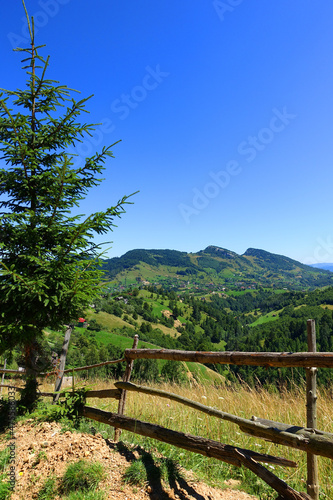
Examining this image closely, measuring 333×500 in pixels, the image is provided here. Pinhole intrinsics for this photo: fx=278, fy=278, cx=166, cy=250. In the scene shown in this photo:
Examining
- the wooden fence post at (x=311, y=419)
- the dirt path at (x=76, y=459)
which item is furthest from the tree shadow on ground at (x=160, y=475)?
the wooden fence post at (x=311, y=419)

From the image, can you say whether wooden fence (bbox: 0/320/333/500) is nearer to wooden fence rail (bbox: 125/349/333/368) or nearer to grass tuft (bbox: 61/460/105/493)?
wooden fence rail (bbox: 125/349/333/368)

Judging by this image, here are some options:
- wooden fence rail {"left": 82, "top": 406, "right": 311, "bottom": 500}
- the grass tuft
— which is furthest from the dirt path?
wooden fence rail {"left": 82, "top": 406, "right": 311, "bottom": 500}

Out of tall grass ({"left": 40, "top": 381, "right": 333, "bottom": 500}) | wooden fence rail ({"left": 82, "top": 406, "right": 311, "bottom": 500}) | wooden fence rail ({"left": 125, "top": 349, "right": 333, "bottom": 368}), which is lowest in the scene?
tall grass ({"left": 40, "top": 381, "right": 333, "bottom": 500})

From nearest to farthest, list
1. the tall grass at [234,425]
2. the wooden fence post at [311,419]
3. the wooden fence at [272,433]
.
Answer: the wooden fence at [272,433]
the wooden fence post at [311,419]
the tall grass at [234,425]

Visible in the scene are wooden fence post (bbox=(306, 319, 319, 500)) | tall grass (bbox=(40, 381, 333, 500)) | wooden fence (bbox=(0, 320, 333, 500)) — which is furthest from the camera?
tall grass (bbox=(40, 381, 333, 500))

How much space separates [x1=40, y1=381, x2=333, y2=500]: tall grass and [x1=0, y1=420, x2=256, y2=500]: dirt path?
17.1 inches

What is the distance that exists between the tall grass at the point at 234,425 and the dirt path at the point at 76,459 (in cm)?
43

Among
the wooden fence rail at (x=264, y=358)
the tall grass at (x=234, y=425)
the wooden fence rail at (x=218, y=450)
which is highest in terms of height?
the wooden fence rail at (x=264, y=358)

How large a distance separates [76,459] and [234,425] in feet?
8.97

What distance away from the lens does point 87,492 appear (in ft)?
10.6

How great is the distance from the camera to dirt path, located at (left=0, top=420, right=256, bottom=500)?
3297mm

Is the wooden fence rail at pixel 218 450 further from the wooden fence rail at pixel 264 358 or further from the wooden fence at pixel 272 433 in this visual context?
the wooden fence rail at pixel 264 358

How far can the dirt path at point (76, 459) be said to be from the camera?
3.30m

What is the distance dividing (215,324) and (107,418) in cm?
15810
